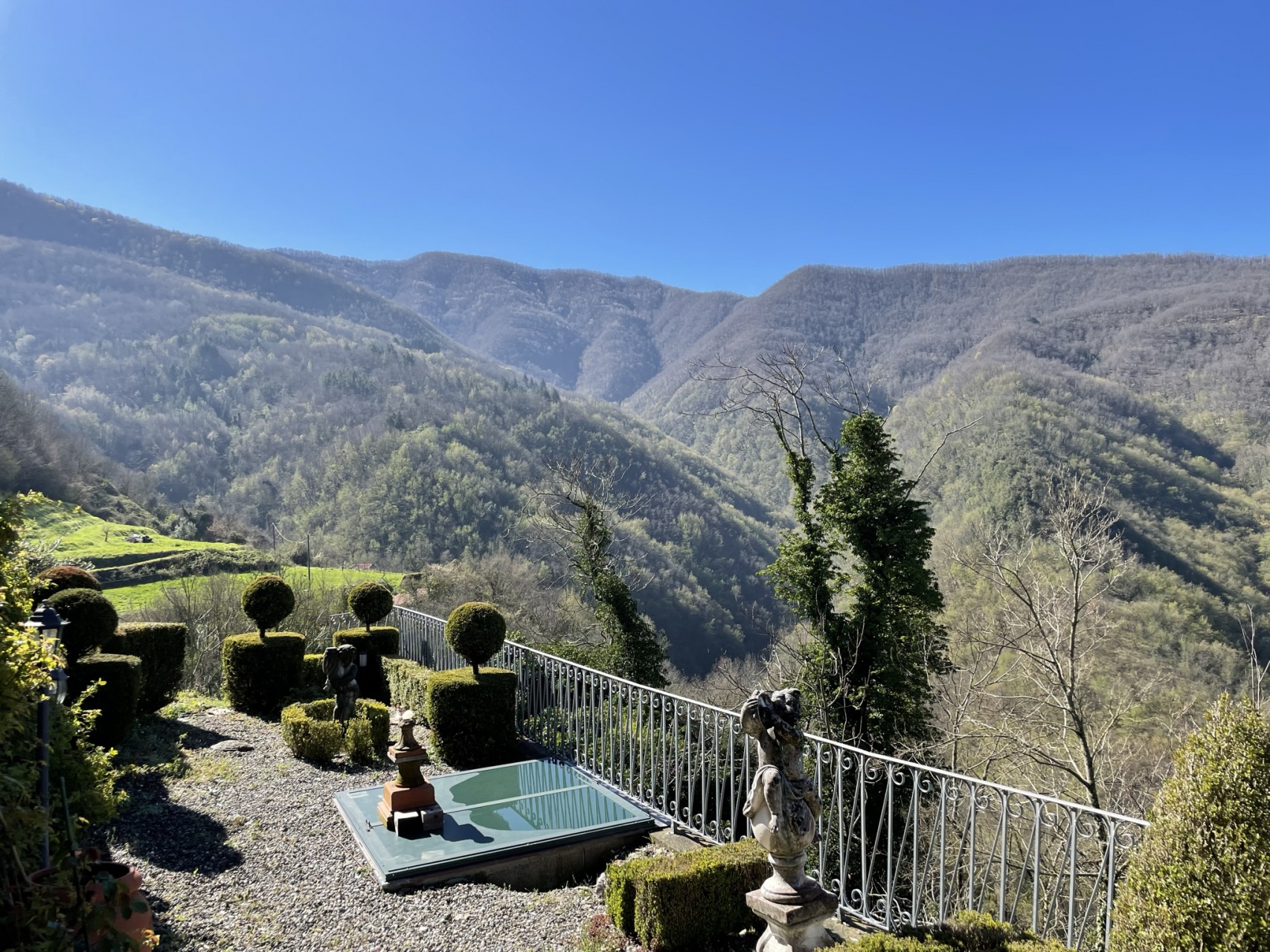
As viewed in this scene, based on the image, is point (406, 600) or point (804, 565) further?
point (406, 600)

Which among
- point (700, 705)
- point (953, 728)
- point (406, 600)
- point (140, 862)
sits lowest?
point (406, 600)

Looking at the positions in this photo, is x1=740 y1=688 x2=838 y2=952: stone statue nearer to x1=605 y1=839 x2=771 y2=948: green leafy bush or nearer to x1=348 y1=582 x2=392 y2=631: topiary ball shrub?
x1=605 y1=839 x2=771 y2=948: green leafy bush

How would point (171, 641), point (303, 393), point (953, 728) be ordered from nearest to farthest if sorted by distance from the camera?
point (171, 641)
point (953, 728)
point (303, 393)

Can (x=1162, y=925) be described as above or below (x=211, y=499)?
above

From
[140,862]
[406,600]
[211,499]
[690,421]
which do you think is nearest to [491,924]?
[140,862]

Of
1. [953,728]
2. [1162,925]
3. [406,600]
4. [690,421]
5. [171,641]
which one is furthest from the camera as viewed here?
[690,421]

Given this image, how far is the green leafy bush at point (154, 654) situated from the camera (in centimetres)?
943

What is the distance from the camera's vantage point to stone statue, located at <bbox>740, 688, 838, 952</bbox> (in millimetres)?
3498

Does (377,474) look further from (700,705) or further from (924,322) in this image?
(924,322)

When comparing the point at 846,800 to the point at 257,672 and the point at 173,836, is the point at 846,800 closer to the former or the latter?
the point at 173,836

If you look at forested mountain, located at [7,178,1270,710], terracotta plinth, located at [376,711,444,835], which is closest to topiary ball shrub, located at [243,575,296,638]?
Result: terracotta plinth, located at [376,711,444,835]

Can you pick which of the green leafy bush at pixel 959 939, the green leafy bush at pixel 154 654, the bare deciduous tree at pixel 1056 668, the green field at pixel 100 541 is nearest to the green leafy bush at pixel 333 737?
the green leafy bush at pixel 154 654

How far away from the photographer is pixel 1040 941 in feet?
10.3

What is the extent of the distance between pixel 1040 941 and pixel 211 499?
7288 cm
